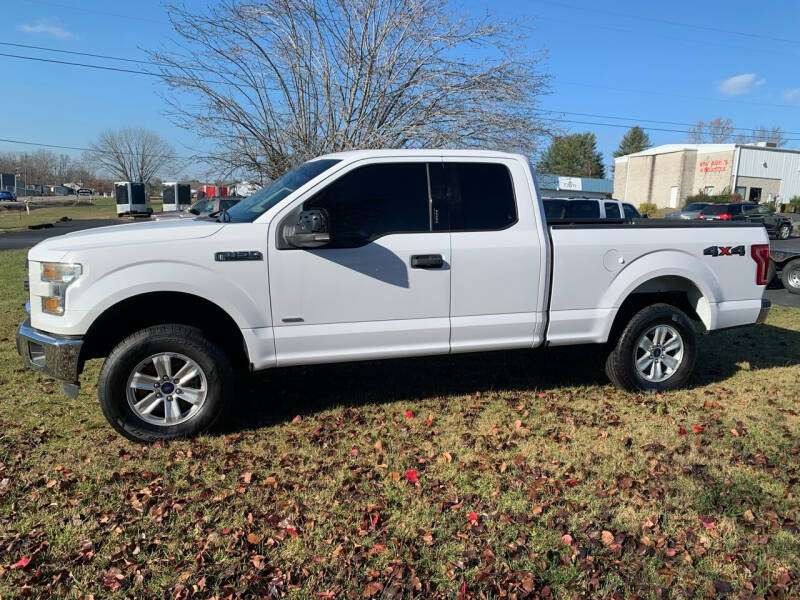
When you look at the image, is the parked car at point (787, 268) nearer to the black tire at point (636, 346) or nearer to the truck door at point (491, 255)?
the black tire at point (636, 346)

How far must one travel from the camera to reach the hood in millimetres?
3910

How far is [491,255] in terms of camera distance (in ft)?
15.0

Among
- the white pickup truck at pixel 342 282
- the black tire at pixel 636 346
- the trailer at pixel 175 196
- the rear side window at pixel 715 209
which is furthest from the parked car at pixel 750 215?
the trailer at pixel 175 196

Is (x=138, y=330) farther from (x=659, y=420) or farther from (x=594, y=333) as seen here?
(x=659, y=420)

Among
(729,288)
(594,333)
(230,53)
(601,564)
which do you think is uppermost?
(230,53)

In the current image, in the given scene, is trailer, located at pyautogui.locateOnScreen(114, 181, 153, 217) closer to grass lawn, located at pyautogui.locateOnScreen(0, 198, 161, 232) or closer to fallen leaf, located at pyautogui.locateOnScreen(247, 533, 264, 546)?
grass lawn, located at pyautogui.locateOnScreen(0, 198, 161, 232)

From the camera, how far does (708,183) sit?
5356cm

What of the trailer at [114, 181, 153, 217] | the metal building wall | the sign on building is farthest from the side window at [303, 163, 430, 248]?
the metal building wall

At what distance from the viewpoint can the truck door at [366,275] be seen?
4.22 m

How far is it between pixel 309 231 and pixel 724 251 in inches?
146

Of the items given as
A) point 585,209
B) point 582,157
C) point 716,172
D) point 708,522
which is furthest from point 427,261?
point 582,157

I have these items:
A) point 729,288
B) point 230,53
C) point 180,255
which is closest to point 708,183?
point 230,53

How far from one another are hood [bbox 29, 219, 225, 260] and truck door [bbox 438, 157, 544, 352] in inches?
69.6

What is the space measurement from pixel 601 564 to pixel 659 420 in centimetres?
219
